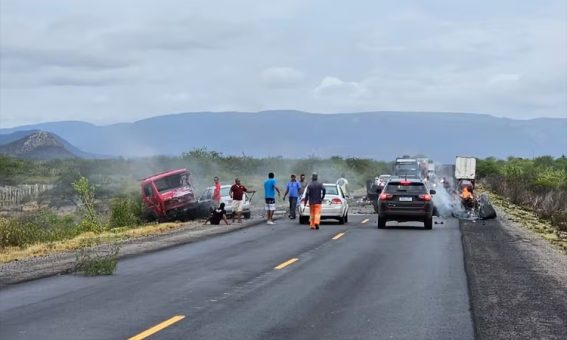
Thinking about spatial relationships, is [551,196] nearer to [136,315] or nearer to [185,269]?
[185,269]

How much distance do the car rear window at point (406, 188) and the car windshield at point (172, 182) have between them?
836cm

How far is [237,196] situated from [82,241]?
822 centimetres

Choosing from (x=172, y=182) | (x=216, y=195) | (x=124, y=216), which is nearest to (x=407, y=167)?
(x=216, y=195)

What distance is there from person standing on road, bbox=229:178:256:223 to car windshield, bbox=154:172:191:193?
2217 mm

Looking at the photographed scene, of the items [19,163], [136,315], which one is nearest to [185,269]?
[136,315]

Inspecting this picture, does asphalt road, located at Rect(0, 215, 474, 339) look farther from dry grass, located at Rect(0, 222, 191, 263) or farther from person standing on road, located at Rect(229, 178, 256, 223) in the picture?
person standing on road, located at Rect(229, 178, 256, 223)

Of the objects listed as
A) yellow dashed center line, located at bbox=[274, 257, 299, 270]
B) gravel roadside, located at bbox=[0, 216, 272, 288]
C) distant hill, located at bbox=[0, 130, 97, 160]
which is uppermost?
distant hill, located at bbox=[0, 130, 97, 160]

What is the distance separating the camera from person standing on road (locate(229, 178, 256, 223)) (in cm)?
3262

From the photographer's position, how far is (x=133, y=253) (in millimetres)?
21656

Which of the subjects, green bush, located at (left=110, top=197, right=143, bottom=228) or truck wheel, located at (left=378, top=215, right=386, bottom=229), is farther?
green bush, located at (left=110, top=197, right=143, bottom=228)

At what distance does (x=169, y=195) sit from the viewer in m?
34.3

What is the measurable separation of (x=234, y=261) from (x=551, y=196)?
117ft

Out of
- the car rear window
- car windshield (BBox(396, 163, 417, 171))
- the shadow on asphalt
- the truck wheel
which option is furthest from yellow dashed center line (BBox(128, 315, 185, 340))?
car windshield (BBox(396, 163, 417, 171))

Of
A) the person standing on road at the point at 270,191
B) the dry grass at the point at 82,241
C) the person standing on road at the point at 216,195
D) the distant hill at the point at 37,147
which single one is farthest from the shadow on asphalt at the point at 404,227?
the distant hill at the point at 37,147
